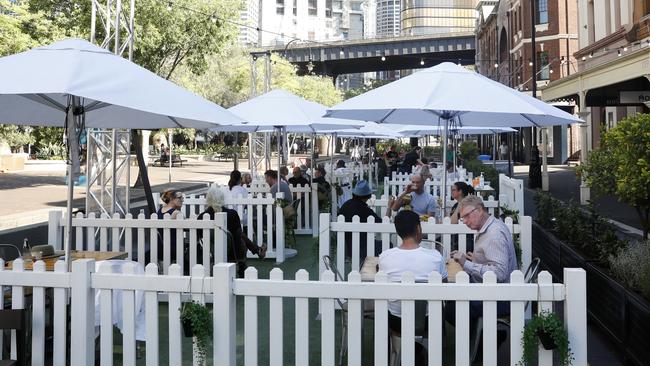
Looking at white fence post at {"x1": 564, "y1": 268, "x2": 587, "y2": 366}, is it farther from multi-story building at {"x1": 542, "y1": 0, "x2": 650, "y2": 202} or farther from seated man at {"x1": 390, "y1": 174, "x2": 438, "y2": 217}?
multi-story building at {"x1": 542, "y1": 0, "x2": 650, "y2": 202}

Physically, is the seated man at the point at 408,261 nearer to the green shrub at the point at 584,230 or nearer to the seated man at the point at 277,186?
the green shrub at the point at 584,230

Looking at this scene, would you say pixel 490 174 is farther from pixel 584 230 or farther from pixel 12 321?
pixel 12 321

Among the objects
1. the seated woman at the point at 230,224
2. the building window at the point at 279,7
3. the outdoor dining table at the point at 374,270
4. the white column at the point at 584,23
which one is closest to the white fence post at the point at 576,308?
the outdoor dining table at the point at 374,270

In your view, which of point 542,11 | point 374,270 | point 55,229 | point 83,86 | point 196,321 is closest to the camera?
point 196,321

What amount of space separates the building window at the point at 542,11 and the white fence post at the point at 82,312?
172 feet

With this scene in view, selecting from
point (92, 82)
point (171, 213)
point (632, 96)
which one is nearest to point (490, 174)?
point (632, 96)

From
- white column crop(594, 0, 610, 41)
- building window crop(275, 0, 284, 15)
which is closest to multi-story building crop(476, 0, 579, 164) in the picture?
white column crop(594, 0, 610, 41)

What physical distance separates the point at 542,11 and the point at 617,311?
50.0 meters

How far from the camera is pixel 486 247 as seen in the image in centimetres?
590

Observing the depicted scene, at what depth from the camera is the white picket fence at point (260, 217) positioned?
35.9ft

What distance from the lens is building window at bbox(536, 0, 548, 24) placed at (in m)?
52.3

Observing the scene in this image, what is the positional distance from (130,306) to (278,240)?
6569 mm

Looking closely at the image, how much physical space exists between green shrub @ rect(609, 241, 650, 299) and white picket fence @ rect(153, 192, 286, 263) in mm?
5209

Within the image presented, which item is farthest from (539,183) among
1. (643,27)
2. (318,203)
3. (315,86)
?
(315,86)
